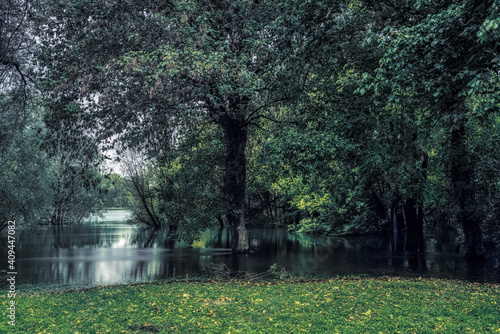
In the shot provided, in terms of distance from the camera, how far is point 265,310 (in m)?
10.3

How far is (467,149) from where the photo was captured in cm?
2252

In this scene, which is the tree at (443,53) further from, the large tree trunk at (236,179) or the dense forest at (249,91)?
the large tree trunk at (236,179)

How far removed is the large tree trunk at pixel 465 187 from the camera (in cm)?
2245

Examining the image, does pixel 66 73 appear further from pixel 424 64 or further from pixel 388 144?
pixel 388 144

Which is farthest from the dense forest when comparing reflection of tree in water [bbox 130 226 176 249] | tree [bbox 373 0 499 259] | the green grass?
reflection of tree in water [bbox 130 226 176 249]

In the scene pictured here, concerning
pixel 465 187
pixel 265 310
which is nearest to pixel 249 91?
pixel 265 310

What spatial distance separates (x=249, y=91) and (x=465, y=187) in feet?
45.6

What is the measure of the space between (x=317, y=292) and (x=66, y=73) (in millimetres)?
12360

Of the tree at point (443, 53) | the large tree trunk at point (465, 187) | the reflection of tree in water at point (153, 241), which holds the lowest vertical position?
the reflection of tree in water at point (153, 241)

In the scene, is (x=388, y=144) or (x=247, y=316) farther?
(x=388, y=144)

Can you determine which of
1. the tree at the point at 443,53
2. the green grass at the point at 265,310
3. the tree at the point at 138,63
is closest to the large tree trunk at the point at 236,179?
the tree at the point at 138,63

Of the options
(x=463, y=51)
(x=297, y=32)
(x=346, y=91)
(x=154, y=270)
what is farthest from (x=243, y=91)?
(x=154, y=270)

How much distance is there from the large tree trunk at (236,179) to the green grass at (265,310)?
13.0 m

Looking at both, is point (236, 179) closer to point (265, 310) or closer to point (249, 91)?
point (249, 91)
